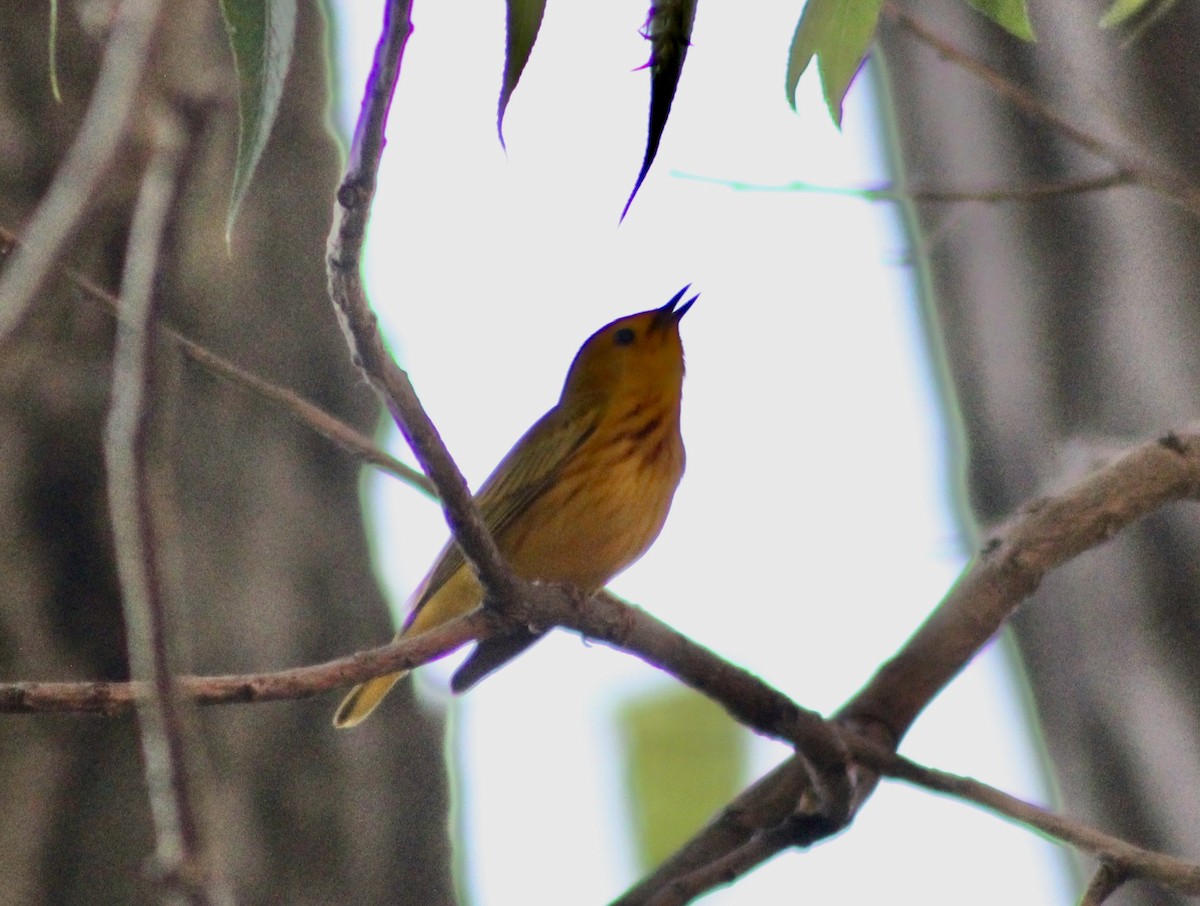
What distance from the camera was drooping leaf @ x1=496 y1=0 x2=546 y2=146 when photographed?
1036mm

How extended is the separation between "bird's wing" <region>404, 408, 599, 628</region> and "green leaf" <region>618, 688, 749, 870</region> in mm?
1681

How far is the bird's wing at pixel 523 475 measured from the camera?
2822 mm

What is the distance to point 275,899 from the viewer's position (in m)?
2.51

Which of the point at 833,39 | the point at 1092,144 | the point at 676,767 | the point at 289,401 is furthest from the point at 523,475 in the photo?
the point at 676,767

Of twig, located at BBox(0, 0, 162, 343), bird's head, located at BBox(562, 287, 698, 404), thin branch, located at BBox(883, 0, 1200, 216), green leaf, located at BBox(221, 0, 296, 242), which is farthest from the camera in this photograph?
bird's head, located at BBox(562, 287, 698, 404)

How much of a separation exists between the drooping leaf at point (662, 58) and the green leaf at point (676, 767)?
3.72 m

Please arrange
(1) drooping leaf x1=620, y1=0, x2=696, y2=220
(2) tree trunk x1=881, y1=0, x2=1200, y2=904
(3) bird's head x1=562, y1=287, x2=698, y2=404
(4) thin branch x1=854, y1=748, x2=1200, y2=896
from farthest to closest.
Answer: (3) bird's head x1=562, y1=287, x2=698, y2=404 < (2) tree trunk x1=881, y1=0, x2=1200, y2=904 < (4) thin branch x1=854, y1=748, x2=1200, y2=896 < (1) drooping leaf x1=620, y1=0, x2=696, y2=220

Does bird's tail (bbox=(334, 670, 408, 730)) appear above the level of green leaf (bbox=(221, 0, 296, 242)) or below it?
above

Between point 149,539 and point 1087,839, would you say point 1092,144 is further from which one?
point 149,539

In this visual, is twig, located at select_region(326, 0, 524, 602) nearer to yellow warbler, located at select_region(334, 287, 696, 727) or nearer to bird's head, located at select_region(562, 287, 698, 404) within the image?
yellow warbler, located at select_region(334, 287, 696, 727)

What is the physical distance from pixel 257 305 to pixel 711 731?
7.43ft

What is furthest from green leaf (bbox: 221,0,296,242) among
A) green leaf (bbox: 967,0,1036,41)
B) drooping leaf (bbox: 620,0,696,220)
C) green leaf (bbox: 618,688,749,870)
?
green leaf (bbox: 618,688,749,870)

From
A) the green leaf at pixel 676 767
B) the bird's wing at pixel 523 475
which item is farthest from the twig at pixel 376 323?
the green leaf at pixel 676 767

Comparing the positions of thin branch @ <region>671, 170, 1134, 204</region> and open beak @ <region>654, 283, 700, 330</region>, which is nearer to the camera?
thin branch @ <region>671, 170, 1134, 204</region>
